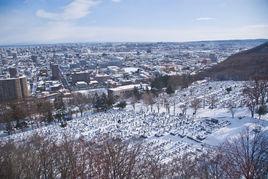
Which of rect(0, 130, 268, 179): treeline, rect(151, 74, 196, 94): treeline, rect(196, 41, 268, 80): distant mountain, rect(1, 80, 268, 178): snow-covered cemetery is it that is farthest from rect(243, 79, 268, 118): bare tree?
rect(196, 41, 268, 80): distant mountain

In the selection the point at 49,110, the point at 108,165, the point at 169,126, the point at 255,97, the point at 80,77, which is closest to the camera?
the point at 108,165

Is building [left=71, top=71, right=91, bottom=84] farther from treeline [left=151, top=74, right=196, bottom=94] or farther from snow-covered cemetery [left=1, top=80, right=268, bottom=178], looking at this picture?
snow-covered cemetery [left=1, top=80, right=268, bottom=178]

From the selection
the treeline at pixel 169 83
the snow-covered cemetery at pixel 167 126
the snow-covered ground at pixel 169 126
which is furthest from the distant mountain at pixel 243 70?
the snow-covered ground at pixel 169 126

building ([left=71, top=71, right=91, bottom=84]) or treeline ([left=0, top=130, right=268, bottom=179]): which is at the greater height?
treeline ([left=0, top=130, right=268, bottom=179])

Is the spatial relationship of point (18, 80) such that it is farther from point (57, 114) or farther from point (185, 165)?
point (185, 165)

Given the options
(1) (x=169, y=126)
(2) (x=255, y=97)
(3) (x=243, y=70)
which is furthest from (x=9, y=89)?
(3) (x=243, y=70)

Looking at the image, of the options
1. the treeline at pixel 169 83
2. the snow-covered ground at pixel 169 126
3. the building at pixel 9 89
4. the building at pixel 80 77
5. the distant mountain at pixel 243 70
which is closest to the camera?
the snow-covered ground at pixel 169 126

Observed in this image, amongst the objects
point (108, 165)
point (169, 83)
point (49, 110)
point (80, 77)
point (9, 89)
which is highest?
point (108, 165)

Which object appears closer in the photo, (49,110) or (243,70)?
(49,110)

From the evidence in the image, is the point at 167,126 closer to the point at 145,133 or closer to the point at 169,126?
the point at 169,126

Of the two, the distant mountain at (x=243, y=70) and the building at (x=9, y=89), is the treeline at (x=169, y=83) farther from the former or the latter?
the building at (x=9, y=89)
